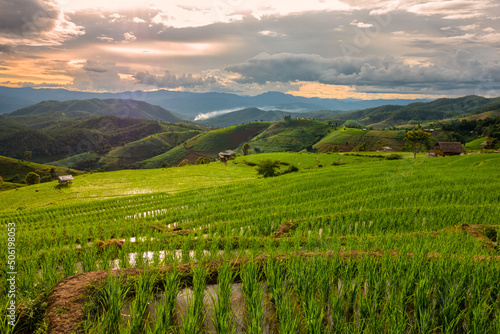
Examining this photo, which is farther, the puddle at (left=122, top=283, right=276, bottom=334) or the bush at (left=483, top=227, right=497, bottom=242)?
the bush at (left=483, top=227, right=497, bottom=242)

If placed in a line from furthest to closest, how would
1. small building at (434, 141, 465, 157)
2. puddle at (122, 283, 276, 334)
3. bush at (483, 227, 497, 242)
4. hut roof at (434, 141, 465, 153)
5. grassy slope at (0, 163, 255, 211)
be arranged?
hut roof at (434, 141, 465, 153), small building at (434, 141, 465, 157), grassy slope at (0, 163, 255, 211), bush at (483, 227, 497, 242), puddle at (122, 283, 276, 334)

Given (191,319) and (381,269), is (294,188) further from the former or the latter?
(191,319)

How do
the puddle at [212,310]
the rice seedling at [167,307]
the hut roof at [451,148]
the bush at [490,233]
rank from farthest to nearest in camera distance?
1. the hut roof at [451,148]
2. the bush at [490,233]
3. the puddle at [212,310]
4. the rice seedling at [167,307]

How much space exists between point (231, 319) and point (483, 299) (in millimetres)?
3817

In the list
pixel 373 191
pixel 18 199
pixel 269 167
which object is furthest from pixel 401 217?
pixel 18 199

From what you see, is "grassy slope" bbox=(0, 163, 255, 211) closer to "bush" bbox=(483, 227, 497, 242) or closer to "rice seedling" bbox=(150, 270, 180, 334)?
"bush" bbox=(483, 227, 497, 242)

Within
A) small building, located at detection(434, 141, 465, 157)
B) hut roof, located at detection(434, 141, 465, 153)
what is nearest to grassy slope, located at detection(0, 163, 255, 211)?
→ small building, located at detection(434, 141, 465, 157)

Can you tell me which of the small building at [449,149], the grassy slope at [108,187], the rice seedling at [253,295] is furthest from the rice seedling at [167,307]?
the small building at [449,149]

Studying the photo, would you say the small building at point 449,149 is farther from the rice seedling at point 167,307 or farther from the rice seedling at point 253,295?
the rice seedling at point 167,307

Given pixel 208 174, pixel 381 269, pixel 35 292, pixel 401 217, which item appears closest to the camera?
pixel 35 292

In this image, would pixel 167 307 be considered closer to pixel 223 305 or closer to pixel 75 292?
pixel 223 305

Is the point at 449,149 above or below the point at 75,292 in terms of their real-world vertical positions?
below

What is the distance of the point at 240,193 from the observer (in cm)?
2278

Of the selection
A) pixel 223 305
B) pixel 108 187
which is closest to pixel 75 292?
pixel 223 305
